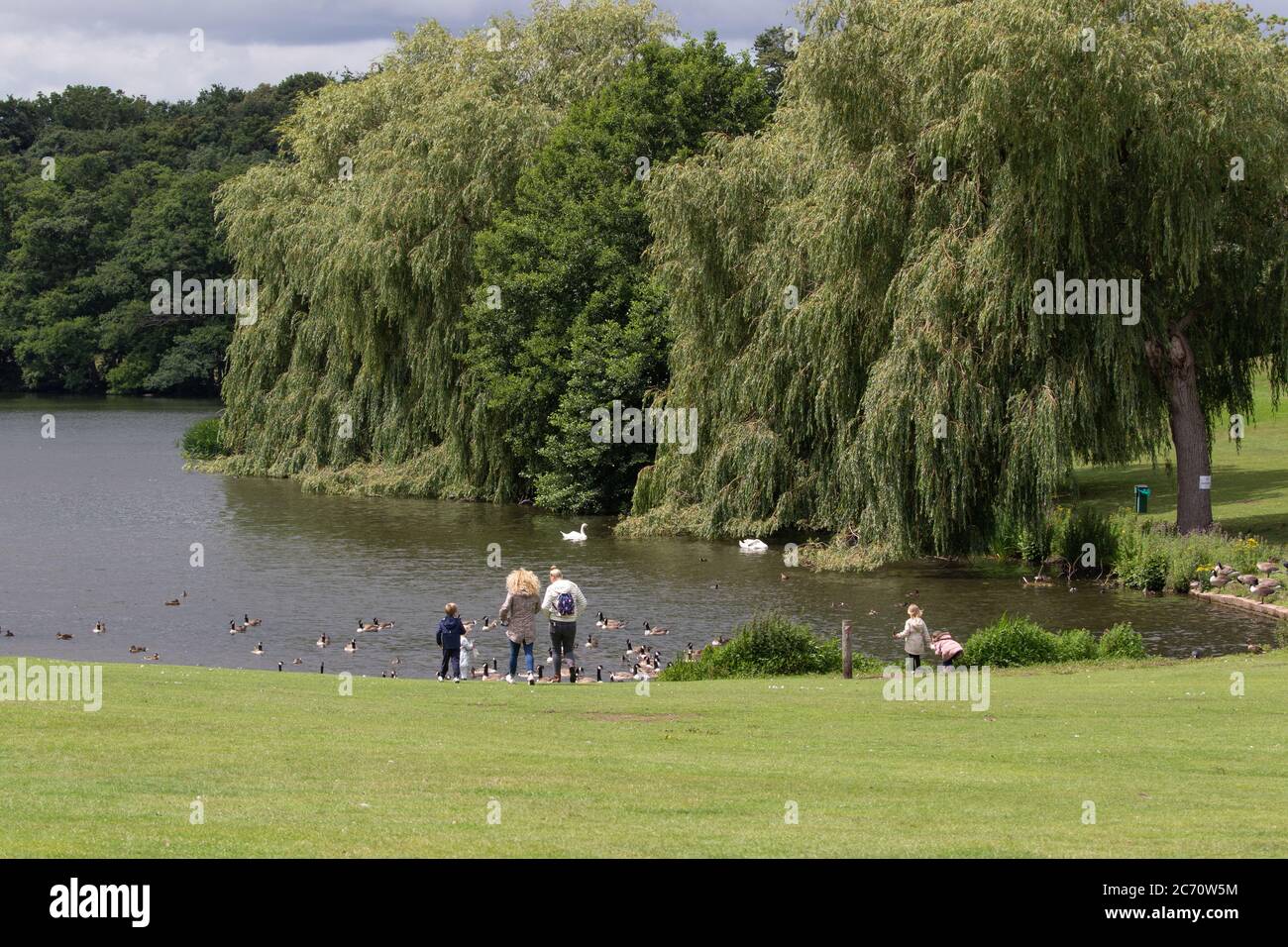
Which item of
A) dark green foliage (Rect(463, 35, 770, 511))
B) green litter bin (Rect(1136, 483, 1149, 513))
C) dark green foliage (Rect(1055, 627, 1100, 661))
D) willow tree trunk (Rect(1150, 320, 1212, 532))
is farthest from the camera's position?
dark green foliage (Rect(463, 35, 770, 511))

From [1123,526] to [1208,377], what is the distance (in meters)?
4.41

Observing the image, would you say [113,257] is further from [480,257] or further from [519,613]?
[519,613]

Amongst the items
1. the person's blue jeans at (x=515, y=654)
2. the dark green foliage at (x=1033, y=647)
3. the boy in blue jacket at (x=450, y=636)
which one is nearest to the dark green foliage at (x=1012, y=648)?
the dark green foliage at (x=1033, y=647)

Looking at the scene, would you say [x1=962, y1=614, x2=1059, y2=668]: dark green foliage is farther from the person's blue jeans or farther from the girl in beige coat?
the person's blue jeans

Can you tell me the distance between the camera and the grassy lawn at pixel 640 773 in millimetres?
10438

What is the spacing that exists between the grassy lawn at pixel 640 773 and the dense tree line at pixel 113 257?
10183 cm

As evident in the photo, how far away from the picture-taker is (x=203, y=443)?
71938 millimetres

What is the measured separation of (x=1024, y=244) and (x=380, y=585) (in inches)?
713

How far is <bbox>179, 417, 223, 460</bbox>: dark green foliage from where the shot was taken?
235ft

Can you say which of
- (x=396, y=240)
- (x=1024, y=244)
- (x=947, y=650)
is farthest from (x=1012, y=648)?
(x=396, y=240)

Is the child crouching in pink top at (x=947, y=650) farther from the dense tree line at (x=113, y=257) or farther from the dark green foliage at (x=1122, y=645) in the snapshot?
the dense tree line at (x=113, y=257)

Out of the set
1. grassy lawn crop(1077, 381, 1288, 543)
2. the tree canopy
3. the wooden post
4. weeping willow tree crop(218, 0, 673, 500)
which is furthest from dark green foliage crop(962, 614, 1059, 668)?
weeping willow tree crop(218, 0, 673, 500)

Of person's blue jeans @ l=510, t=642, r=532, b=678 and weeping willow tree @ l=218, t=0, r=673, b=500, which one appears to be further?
weeping willow tree @ l=218, t=0, r=673, b=500

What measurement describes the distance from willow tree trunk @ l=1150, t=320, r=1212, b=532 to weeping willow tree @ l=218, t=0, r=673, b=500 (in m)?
26.5
